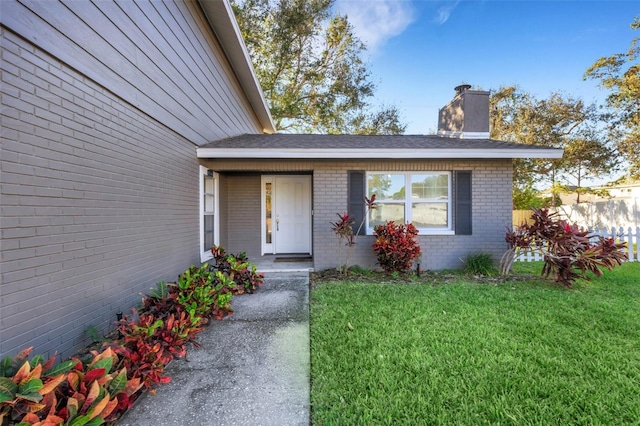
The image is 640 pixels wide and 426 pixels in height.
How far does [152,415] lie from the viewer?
80.9 inches

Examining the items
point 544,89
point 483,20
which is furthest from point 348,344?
point 544,89

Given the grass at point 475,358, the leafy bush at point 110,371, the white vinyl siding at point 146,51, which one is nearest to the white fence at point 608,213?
the grass at point 475,358

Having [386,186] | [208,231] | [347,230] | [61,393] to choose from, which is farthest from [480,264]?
[61,393]

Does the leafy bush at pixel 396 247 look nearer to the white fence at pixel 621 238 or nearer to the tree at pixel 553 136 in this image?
the white fence at pixel 621 238

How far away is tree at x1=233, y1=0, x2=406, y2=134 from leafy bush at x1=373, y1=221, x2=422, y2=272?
12.8 meters

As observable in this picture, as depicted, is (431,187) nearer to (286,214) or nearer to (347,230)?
(347,230)

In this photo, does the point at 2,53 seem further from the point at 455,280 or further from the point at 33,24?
the point at 455,280

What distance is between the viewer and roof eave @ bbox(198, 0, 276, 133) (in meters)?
5.73

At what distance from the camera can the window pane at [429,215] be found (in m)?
6.67

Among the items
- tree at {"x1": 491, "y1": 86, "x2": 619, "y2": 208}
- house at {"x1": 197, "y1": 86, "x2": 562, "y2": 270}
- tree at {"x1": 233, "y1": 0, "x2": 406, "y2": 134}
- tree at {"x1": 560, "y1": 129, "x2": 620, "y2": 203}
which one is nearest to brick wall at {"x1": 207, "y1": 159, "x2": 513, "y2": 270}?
house at {"x1": 197, "y1": 86, "x2": 562, "y2": 270}

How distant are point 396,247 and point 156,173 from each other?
14.5 ft

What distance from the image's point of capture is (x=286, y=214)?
802 centimetres

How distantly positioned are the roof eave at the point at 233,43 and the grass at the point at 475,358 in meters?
5.74

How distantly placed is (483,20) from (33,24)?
553 inches
